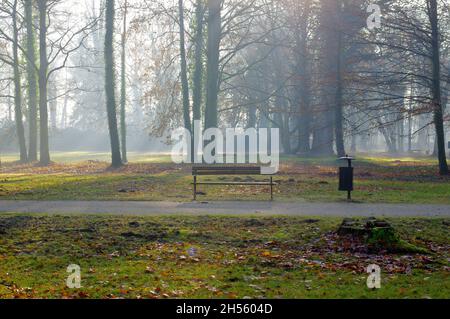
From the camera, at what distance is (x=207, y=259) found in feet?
28.9

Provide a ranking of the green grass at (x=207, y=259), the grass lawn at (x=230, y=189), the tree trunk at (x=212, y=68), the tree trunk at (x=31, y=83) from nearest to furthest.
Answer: the green grass at (x=207, y=259)
the grass lawn at (x=230, y=189)
the tree trunk at (x=212, y=68)
the tree trunk at (x=31, y=83)

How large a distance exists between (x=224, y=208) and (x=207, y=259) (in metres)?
4.91

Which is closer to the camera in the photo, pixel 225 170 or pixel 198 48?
pixel 225 170

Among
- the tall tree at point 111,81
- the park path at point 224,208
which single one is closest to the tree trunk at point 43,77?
the tall tree at point 111,81

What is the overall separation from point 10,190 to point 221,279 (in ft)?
38.2

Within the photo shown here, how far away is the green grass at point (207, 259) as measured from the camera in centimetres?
716

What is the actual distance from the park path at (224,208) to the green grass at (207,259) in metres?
0.97

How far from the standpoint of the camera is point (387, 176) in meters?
22.8

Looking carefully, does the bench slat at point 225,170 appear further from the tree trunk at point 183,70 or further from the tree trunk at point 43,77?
the tree trunk at point 43,77

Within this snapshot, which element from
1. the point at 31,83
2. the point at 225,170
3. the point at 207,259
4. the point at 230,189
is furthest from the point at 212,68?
the point at 207,259

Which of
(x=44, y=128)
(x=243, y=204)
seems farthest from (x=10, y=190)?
(x=44, y=128)

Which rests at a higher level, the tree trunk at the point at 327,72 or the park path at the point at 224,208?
the tree trunk at the point at 327,72

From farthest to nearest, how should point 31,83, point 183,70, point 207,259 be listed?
Answer: 1. point 31,83
2. point 183,70
3. point 207,259

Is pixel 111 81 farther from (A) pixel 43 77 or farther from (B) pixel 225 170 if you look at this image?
(B) pixel 225 170
